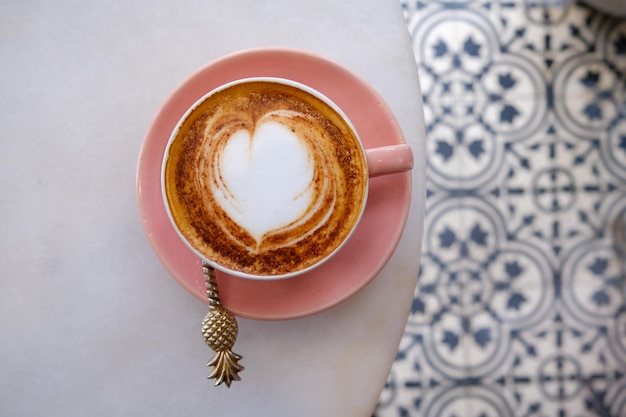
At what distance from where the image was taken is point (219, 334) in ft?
2.26

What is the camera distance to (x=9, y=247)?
0.74 m

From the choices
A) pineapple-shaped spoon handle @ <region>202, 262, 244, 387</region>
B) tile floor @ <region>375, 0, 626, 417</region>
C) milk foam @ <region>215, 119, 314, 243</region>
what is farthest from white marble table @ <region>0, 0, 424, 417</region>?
tile floor @ <region>375, 0, 626, 417</region>

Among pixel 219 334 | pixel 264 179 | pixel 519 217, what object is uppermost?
pixel 519 217

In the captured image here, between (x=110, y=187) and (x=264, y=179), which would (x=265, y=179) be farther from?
(x=110, y=187)

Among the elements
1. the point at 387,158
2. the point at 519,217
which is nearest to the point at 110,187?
the point at 387,158

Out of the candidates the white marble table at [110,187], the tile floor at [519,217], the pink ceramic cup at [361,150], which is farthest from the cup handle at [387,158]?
the tile floor at [519,217]

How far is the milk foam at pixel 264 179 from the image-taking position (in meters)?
0.64

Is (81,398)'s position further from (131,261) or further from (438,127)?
(438,127)

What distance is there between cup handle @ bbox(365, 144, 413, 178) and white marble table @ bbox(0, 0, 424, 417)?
106 mm

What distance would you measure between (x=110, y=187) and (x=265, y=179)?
0.23 meters

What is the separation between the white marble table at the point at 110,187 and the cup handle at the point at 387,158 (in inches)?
4.2

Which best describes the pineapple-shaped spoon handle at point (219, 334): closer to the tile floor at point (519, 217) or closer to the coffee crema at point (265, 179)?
the coffee crema at point (265, 179)

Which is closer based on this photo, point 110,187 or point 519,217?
point 110,187

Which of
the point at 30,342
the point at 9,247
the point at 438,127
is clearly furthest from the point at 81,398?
the point at 438,127
